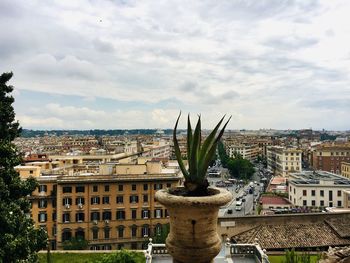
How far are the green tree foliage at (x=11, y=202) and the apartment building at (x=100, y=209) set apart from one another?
25705 millimetres

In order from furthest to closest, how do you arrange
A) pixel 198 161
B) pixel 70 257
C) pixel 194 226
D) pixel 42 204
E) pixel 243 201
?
pixel 243 201 → pixel 42 204 → pixel 70 257 → pixel 198 161 → pixel 194 226

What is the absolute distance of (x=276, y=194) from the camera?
222 feet

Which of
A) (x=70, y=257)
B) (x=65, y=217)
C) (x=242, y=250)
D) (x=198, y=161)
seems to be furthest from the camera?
(x=65, y=217)

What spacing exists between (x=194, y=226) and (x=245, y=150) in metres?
146

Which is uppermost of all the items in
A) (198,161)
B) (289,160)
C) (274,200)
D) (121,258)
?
(198,161)

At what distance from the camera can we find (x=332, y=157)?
323 feet

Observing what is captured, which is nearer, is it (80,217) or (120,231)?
(80,217)

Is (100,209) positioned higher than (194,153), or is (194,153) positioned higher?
(194,153)

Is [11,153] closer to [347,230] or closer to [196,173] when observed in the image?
[196,173]

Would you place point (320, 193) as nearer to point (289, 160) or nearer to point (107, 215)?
point (107, 215)

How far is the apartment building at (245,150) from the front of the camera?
148 metres

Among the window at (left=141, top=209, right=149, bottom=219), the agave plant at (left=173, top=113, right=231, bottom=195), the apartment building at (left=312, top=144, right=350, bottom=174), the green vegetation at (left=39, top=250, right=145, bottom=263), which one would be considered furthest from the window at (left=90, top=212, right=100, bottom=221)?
the apartment building at (left=312, top=144, right=350, bottom=174)

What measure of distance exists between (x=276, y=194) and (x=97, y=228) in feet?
120

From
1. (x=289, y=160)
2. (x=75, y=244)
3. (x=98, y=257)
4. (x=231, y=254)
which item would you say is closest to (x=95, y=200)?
(x=75, y=244)
